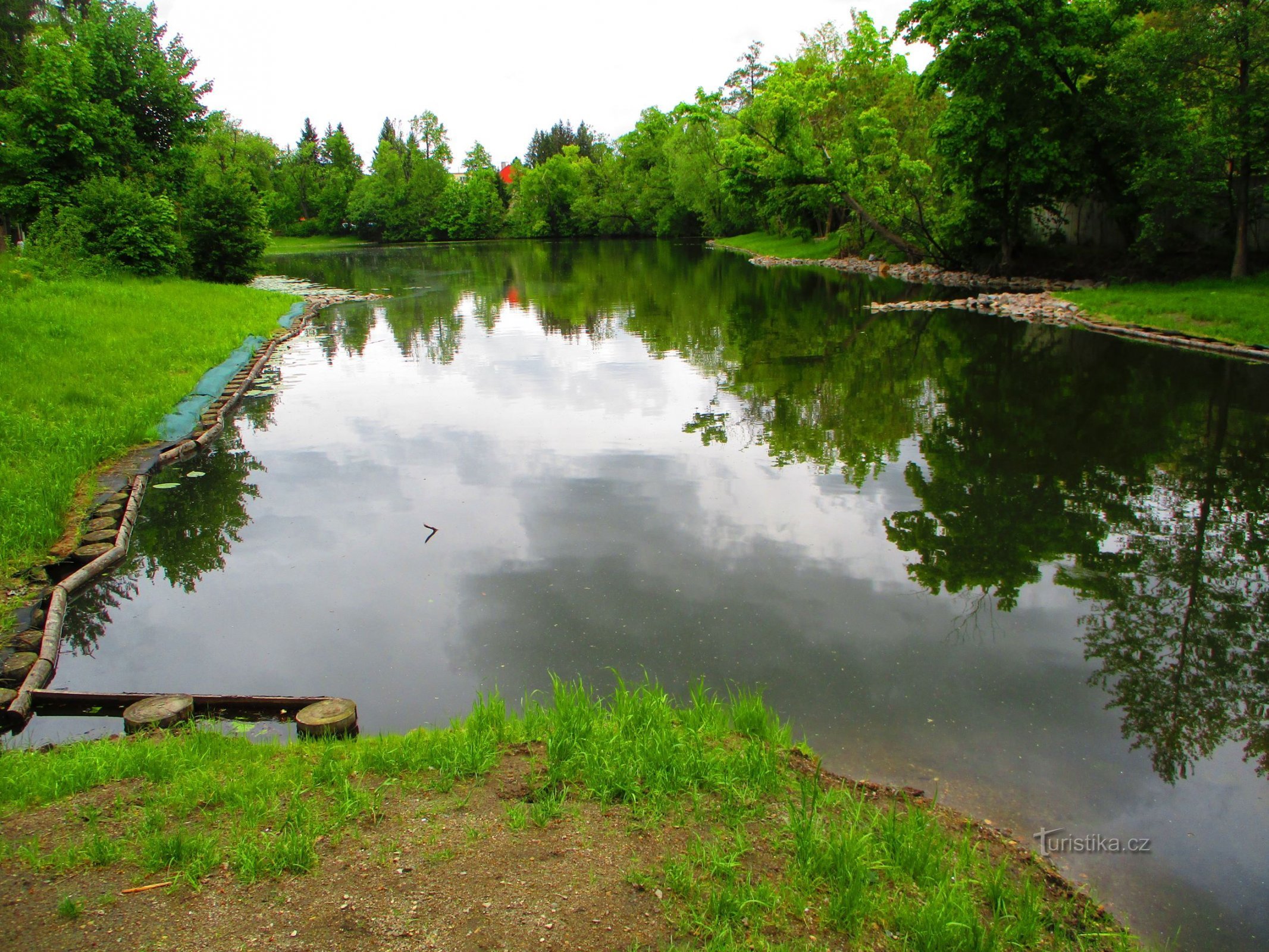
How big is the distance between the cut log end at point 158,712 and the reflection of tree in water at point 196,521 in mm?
2493

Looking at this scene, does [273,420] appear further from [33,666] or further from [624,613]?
[624,613]

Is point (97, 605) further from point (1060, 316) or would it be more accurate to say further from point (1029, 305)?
point (1029, 305)

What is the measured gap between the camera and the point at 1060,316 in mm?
20578

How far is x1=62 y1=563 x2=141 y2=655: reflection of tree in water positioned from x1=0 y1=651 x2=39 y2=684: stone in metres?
0.49

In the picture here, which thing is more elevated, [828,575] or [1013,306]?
[1013,306]

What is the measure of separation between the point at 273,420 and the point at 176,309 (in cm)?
837

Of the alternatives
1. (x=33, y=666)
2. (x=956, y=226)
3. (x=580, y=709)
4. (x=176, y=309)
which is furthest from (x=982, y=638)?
(x=956, y=226)

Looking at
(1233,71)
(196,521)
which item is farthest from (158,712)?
(1233,71)

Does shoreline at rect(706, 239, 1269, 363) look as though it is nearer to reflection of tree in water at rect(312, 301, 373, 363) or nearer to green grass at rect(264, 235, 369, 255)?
reflection of tree in water at rect(312, 301, 373, 363)

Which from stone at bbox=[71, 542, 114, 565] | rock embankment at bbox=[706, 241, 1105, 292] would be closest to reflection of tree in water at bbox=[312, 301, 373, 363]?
stone at bbox=[71, 542, 114, 565]

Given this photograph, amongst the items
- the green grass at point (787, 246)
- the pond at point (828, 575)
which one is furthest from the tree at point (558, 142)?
the pond at point (828, 575)

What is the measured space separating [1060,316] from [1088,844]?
19360 mm

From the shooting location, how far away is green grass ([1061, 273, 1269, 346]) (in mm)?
16172

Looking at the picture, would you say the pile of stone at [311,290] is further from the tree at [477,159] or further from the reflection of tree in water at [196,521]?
the tree at [477,159]
